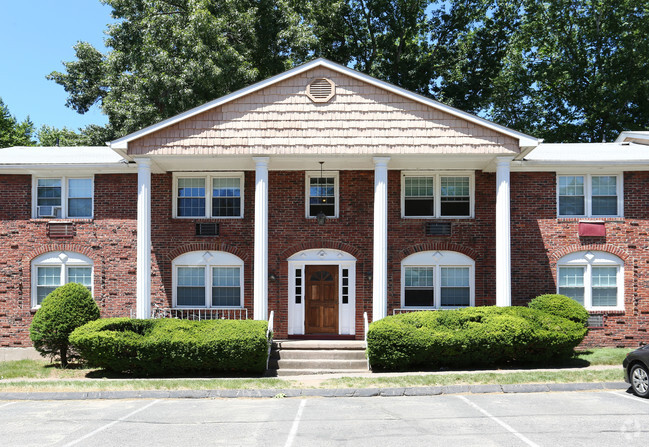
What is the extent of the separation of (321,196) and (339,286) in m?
2.77

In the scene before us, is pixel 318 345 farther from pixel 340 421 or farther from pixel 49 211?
pixel 49 211

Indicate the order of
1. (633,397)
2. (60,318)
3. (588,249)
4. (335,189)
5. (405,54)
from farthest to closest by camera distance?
(405,54)
(335,189)
(588,249)
(60,318)
(633,397)

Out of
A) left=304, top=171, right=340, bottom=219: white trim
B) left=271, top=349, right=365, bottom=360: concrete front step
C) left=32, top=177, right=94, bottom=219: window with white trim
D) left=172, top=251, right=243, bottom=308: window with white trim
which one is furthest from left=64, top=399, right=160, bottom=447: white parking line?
left=32, top=177, right=94, bottom=219: window with white trim

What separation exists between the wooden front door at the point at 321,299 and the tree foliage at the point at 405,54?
41.9ft

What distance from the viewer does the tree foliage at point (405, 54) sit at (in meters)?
28.0

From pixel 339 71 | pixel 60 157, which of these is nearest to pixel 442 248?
pixel 339 71

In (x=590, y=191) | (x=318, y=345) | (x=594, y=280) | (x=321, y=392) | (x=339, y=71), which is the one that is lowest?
(x=321, y=392)

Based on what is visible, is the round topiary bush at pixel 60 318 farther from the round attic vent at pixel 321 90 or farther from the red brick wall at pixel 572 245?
the red brick wall at pixel 572 245

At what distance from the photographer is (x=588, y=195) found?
17.6 m

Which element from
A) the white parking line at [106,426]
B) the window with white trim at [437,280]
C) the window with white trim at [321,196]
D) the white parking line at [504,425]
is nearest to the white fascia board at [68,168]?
the window with white trim at [321,196]

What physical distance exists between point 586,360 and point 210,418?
32.2 feet

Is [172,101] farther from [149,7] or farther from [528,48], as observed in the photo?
[528,48]

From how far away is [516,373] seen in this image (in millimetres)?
13250

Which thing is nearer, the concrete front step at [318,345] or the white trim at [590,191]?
the concrete front step at [318,345]
